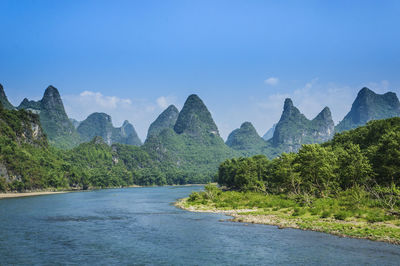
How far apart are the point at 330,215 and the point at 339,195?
1158 cm

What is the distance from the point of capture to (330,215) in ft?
144

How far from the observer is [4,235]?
38.6 metres

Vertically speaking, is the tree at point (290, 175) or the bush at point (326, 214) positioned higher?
the tree at point (290, 175)

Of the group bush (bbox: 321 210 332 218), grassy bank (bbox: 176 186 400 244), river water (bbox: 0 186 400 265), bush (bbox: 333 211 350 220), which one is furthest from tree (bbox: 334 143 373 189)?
river water (bbox: 0 186 400 265)

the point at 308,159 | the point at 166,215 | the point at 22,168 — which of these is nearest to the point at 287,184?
the point at 308,159

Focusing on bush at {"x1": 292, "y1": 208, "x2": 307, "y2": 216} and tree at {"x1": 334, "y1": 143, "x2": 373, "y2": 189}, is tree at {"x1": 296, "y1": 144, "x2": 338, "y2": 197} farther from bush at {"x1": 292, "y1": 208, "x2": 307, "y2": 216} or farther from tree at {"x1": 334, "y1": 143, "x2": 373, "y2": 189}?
bush at {"x1": 292, "y1": 208, "x2": 307, "y2": 216}

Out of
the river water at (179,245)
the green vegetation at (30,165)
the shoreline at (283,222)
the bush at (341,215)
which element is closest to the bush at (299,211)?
the shoreline at (283,222)

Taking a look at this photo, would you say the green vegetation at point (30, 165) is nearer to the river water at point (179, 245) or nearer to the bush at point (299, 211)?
the river water at point (179, 245)

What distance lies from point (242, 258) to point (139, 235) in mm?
15318

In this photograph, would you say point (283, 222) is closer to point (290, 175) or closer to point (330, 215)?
point (330, 215)

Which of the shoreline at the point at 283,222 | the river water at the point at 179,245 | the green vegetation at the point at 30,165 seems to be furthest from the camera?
the green vegetation at the point at 30,165

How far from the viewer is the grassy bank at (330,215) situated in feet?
115

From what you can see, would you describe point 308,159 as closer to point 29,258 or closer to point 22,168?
point 29,258

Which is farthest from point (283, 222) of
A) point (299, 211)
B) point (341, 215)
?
point (341, 215)
